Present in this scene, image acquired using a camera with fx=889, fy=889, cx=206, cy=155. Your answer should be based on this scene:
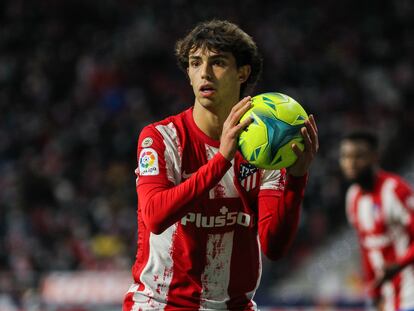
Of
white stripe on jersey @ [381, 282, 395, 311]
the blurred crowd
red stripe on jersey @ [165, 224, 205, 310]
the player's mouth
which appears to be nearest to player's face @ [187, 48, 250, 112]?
the player's mouth

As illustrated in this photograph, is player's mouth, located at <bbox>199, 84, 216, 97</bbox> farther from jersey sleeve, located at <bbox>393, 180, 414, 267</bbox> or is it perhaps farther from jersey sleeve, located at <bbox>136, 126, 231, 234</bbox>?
jersey sleeve, located at <bbox>393, 180, 414, 267</bbox>

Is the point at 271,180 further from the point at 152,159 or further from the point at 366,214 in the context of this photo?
the point at 366,214

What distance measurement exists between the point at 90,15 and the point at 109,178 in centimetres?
632

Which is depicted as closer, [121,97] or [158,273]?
[158,273]

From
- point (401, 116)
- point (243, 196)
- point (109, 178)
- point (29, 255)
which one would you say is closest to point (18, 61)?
point (109, 178)

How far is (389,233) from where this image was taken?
25.2ft

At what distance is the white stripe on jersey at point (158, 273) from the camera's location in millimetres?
4434

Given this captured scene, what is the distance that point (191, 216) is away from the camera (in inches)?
173

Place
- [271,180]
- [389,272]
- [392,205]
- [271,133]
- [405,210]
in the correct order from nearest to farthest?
[271,133], [271,180], [389,272], [405,210], [392,205]

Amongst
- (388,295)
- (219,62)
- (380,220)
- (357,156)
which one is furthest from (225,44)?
(388,295)

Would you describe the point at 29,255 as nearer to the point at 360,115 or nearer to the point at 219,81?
the point at 360,115

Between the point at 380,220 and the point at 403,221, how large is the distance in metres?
0.23

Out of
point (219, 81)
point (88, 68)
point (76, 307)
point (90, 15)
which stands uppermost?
point (90, 15)

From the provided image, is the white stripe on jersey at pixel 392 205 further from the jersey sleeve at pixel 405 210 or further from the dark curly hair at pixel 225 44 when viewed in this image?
the dark curly hair at pixel 225 44
